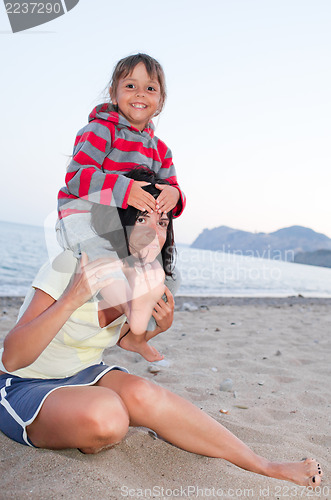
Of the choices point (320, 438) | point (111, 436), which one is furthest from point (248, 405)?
point (111, 436)

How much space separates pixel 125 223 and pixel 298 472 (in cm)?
141

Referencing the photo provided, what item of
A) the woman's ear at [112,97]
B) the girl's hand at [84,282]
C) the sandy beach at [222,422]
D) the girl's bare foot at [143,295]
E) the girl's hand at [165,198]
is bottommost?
the sandy beach at [222,422]

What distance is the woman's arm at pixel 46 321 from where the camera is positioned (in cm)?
153

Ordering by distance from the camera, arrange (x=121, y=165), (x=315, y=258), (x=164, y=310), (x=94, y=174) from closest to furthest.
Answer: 1. (x=164, y=310)
2. (x=94, y=174)
3. (x=121, y=165)
4. (x=315, y=258)

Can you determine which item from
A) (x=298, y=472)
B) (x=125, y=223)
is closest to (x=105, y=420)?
(x=298, y=472)

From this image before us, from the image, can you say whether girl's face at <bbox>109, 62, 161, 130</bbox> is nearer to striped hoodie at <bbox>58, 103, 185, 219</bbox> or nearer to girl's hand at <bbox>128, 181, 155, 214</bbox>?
striped hoodie at <bbox>58, 103, 185, 219</bbox>

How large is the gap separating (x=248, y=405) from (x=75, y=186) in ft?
5.64

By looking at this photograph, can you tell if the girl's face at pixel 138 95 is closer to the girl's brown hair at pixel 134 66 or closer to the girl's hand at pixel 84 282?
the girl's brown hair at pixel 134 66

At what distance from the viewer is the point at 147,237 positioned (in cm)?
211

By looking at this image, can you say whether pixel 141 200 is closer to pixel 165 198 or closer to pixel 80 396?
pixel 165 198

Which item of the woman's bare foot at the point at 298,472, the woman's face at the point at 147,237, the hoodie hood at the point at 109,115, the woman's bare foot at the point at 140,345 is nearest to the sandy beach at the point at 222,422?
the woman's bare foot at the point at 298,472

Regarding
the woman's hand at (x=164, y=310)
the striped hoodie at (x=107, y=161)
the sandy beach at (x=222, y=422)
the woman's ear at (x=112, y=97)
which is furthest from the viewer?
the woman's ear at (x=112, y=97)

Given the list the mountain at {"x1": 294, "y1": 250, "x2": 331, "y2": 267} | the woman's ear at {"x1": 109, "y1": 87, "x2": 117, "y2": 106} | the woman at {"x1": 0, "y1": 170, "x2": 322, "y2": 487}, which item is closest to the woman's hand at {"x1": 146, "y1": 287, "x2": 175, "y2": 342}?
the woman at {"x1": 0, "y1": 170, "x2": 322, "y2": 487}

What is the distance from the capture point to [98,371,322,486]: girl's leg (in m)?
1.65
